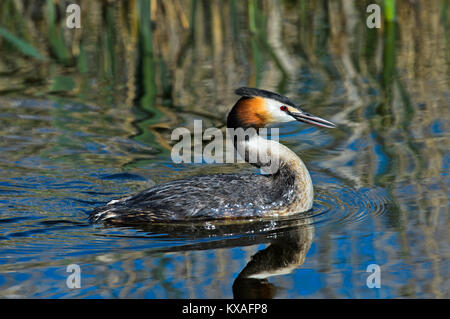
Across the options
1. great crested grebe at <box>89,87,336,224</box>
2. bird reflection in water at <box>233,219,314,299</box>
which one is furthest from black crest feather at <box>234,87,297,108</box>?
bird reflection in water at <box>233,219,314,299</box>

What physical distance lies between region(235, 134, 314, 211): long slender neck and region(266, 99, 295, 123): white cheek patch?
0.81 ft

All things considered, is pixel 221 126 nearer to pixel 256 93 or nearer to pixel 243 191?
pixel 256 93

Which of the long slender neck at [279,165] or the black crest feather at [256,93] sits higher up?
the black crest feather at [256,93]

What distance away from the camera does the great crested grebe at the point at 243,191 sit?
712 cm

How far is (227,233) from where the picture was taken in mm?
6797

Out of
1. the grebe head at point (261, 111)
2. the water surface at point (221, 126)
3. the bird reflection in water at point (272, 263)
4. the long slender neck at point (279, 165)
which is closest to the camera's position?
the bird reflection in water at point (272, 263)

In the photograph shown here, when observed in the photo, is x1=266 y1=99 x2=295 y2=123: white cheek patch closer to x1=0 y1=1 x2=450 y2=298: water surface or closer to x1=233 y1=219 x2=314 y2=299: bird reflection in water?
x1=0 y1=1 x2=450 y2=298: water surface

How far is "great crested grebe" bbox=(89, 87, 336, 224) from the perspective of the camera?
23.4 ft

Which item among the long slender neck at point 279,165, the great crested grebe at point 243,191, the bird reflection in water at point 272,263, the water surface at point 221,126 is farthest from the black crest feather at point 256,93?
the bird reflection in water at point 272,263

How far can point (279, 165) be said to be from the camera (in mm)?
7637

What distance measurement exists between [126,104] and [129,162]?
2.17 metres

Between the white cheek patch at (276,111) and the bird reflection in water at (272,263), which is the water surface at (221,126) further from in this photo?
the white cheek patch at (276,111)

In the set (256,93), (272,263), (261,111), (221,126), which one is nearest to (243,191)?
(261,111)
